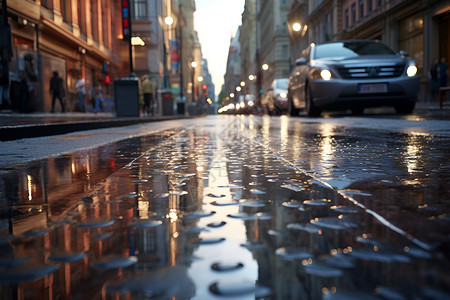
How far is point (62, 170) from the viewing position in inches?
95.9

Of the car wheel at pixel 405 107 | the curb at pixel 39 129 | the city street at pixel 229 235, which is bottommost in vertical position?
the city street at pixel 229 235

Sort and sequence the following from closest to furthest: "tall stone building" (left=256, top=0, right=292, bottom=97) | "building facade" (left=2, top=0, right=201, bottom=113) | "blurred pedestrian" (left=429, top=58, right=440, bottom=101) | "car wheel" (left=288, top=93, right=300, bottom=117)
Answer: "car wheel" (left=288, top=93, right=300, bottom=117) → "building facade" (left=2, top=0, right=201, bottom=113) → "blurred pedestrian" (left=429, top=58, right=440, bottom=101) → "tall stone building" (left=256, top=0, right=292, bottom=97)

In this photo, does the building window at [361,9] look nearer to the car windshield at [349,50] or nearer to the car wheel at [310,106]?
the car windshield at [349,50]

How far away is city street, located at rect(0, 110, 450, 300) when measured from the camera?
707mm

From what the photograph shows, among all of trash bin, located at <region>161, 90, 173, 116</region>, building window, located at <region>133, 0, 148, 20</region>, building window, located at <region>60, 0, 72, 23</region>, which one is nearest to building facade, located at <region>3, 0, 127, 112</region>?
building window, located at <region>60, 0, 72, 23</region>

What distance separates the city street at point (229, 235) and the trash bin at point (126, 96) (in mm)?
13917

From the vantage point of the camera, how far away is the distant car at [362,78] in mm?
9703

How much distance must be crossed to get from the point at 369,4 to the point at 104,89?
18.2 meters

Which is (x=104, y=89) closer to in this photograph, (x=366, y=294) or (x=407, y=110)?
(x=407, y=110)

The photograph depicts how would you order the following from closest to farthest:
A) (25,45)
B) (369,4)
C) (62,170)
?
(62,170)
(25,45)
(369,4)

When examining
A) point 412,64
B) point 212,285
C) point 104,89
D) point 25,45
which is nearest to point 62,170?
point 212,285

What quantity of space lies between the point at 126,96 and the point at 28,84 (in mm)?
A: 3104

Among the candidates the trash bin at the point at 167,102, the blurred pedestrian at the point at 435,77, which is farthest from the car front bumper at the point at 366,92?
the trash bin at the point at 167,102

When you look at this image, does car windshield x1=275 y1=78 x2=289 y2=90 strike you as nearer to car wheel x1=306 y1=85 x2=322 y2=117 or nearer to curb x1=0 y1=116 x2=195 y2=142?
car wheel x1=306 y1=85 x2=322 y2=117
